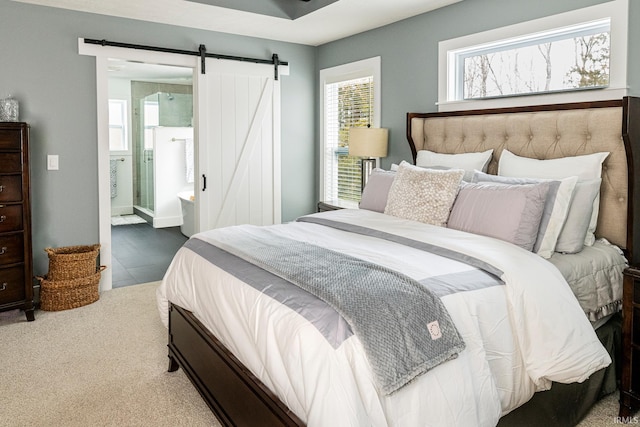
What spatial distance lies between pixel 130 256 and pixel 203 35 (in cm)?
272

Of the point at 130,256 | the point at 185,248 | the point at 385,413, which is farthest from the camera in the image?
the point at 130,256

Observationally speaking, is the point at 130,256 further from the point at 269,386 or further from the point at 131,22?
the point at 269,386

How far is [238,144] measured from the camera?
4.94 meters

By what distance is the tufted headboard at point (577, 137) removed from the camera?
8.40 feet

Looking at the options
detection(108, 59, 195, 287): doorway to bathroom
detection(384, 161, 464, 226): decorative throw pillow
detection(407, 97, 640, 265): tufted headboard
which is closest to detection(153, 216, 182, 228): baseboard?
detection(108, 59, 195, 287): doorway to bathroom

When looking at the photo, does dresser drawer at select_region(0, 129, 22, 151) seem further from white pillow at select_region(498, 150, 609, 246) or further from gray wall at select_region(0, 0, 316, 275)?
white pillow at select_region(498, 150, 609, 246)

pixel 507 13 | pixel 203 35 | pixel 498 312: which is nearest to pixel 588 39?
pixel 507 13

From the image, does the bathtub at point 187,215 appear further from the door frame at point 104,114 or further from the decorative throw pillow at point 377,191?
the decorative throw pillow at point 377,191

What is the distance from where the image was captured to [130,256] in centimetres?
570

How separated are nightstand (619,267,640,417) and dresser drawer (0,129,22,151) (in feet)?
12.7

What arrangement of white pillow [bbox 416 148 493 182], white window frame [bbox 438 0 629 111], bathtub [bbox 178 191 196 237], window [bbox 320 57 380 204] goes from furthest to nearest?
bathtub [bbox 178 191 196 237]
window [bbox 320 57 380 204]
white pillow [bbox 416 148 493 182]
white window frame [bbox 438 0 629 111]

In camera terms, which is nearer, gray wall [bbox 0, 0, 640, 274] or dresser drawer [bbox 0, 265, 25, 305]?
dresser drawer [bbox 0, 265, 25, 305]

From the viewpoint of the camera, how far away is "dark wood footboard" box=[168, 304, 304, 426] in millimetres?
1702

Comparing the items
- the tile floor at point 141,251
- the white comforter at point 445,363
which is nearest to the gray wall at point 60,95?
the tile floor at point 141,251
